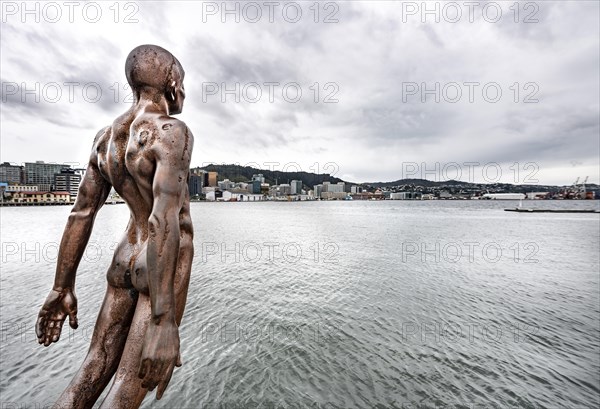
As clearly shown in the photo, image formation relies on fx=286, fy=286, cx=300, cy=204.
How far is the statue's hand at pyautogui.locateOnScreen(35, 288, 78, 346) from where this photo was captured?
235cm

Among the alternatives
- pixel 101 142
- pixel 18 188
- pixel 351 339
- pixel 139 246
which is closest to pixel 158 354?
pixel 139 246

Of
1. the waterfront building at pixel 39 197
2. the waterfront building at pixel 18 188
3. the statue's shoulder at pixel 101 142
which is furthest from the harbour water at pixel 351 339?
the waterfront building at pixel 18 188

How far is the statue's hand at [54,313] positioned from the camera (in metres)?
2.35

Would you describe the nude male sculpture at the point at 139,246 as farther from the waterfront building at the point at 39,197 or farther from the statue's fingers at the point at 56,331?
the waterfront building at the point at 39,197

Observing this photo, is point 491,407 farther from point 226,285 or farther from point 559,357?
point 226,285

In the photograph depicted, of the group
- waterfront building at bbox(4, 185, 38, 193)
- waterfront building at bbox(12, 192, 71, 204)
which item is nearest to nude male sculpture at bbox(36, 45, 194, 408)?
waterfront building at bbox(12, 192, 71, 204)

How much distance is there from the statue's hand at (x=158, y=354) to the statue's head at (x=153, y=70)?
1683 mm

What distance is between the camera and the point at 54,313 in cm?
238

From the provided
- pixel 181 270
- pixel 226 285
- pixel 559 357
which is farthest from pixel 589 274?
pixel 181 270

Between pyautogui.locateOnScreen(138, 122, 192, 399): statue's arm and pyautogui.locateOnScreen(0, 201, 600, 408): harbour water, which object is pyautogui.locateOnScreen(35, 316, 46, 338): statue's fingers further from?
pyautogui.locateOnScreen(0, 201, 600, 408): harbour water

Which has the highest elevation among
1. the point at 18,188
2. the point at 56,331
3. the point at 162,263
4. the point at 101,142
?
the point at 18,188

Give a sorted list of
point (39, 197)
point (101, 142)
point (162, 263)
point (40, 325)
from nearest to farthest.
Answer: point (162, 263), point (101, 142), point (40, 325), point (39, 197)

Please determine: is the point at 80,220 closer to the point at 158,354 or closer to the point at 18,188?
the point at 158,354

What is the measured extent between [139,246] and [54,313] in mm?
1096
